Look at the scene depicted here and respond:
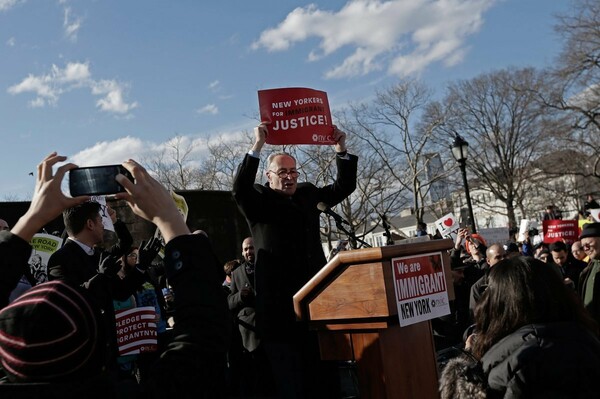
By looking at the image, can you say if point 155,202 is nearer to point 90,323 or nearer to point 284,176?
point 90,323

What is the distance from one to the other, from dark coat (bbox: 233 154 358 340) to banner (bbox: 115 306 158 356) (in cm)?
198

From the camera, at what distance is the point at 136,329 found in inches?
→ 228

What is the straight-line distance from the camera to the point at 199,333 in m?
1.58

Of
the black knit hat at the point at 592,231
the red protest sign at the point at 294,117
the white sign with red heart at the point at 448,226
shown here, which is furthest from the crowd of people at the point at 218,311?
the white sign with red heart at the point at 448,226

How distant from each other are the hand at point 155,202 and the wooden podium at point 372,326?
170cm

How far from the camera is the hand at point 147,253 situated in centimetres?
480

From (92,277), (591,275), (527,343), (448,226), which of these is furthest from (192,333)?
(448,226)

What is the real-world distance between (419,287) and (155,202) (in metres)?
2.18

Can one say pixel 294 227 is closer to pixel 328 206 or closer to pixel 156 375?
pixel 328 206

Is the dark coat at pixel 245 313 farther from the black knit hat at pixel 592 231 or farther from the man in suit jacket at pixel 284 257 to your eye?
the black knit hat at pixel 592 231

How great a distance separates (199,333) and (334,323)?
2016 millimetres

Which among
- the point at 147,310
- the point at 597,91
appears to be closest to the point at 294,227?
the point at 147,310

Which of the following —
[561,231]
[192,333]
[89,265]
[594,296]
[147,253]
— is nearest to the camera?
[192,333]

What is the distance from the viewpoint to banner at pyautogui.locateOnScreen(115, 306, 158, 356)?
226 inches
